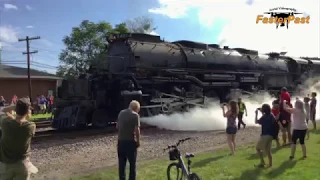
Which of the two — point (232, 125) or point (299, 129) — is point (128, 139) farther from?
point (299, 129)

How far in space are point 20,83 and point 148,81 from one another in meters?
28.6

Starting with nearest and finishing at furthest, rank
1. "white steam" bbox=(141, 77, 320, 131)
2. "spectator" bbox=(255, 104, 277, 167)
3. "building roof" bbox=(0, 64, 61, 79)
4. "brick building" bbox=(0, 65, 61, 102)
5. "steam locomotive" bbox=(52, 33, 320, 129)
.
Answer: "spectator" bbox=(255, 104, 277, 167), "steam locomotive" bbox=(52, 33, 320, 129), "white steam" bbox=(141, 77, 320, 131), "brick building" bbox=(0, 65, 61, 102), "building roof" bbox=(0, 64, 61, 79)

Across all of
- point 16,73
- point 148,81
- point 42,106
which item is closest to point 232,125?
point 148,81

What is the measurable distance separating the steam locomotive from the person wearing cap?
8.96m

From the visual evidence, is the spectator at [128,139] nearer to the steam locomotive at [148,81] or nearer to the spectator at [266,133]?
the spectator at [266,133]

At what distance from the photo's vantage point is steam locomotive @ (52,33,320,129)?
14.6 m

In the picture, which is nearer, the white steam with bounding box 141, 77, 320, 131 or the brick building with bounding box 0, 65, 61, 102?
the white steam with bounding box 141, 77, 320, 131

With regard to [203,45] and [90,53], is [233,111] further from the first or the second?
[90,53]

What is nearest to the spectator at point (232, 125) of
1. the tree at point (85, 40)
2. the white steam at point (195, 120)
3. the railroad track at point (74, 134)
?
the white steam at point (195, 120)

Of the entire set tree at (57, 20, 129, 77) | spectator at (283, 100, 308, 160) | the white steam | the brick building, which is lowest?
the white steam

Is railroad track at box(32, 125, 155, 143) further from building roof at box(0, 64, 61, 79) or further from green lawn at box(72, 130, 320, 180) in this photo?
building roof at box(0, 64, 61, 79)

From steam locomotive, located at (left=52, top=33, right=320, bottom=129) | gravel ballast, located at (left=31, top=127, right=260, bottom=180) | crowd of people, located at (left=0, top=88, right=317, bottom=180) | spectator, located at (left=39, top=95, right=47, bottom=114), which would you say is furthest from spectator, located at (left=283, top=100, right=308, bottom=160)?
spectator, located at (left=39, top=95, right=47, bottom=114)

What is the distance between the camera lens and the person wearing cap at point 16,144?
192 inches

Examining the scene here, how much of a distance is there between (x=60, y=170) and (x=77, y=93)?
6730 millimetres
